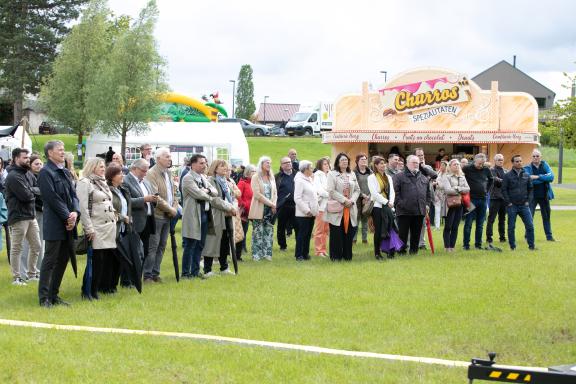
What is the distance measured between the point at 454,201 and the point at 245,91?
94616 millimetres

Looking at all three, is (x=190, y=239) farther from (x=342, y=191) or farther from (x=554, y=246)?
(x=554, y=246)

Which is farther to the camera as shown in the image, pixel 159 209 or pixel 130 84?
pixel 130 84

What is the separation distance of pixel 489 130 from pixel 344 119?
17.6 ft

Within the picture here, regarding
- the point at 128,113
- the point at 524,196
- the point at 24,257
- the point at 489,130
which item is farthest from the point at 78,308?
the point at 128,113

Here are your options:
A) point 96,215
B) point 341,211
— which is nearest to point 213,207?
point 96,215

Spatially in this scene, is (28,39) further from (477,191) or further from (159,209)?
(159,209)

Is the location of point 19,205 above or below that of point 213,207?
above

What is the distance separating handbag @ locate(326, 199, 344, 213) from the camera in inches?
593

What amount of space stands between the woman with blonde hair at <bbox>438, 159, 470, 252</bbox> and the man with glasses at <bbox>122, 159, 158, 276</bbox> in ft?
22.0

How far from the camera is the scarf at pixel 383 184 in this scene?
619 inches

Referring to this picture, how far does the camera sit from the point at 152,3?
44.1 meters

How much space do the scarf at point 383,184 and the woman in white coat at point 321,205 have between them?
3.33ft

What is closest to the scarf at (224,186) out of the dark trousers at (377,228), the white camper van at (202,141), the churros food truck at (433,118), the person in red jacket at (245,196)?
the person in red jacket at (245,196)

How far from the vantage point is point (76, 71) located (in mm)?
49375
